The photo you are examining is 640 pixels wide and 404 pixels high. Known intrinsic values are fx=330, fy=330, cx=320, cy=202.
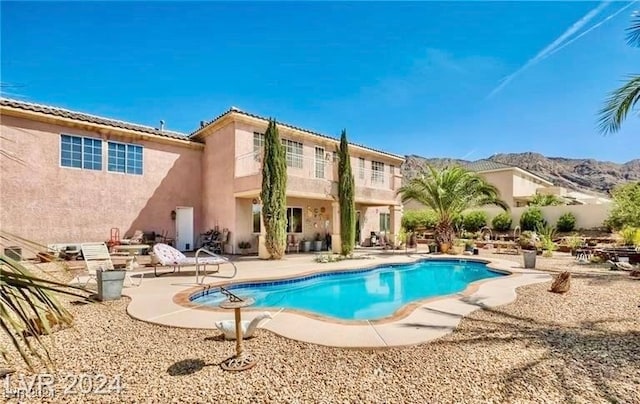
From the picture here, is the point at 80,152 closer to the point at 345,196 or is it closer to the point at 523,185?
the point at 345,196

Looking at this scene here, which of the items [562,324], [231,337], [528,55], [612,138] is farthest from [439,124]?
[231,337]

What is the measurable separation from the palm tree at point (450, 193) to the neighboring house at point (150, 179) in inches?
113

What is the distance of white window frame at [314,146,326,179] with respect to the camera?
66.2 ft

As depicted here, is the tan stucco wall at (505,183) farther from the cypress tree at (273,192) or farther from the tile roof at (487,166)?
the cypress tree at (273,192)

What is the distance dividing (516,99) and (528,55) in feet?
13.0

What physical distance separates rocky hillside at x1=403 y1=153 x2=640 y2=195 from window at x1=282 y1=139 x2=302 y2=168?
221ft

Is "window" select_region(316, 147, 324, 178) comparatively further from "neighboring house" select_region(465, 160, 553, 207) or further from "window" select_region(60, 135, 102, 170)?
"neighboring house" select_region(465, 160, 553, 207)

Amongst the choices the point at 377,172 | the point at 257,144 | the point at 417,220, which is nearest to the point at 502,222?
the point at 417,220

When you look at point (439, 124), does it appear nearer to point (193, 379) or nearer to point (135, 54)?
point (135, 54)

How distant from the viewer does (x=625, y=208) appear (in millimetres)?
21141

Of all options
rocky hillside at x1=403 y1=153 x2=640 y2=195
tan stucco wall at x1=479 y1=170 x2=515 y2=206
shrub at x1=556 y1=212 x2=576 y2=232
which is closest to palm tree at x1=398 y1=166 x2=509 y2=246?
shrub at x1=556 y1=212 x2=576 y2=232

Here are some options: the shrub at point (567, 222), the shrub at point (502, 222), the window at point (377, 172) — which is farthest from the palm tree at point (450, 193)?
the shrub at point (567, 222)

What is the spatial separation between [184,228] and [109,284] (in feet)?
39.2

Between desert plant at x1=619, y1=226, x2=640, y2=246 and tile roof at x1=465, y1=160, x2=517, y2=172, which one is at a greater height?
tile roof at x1=465, y1=160, x2=517, y2=172
